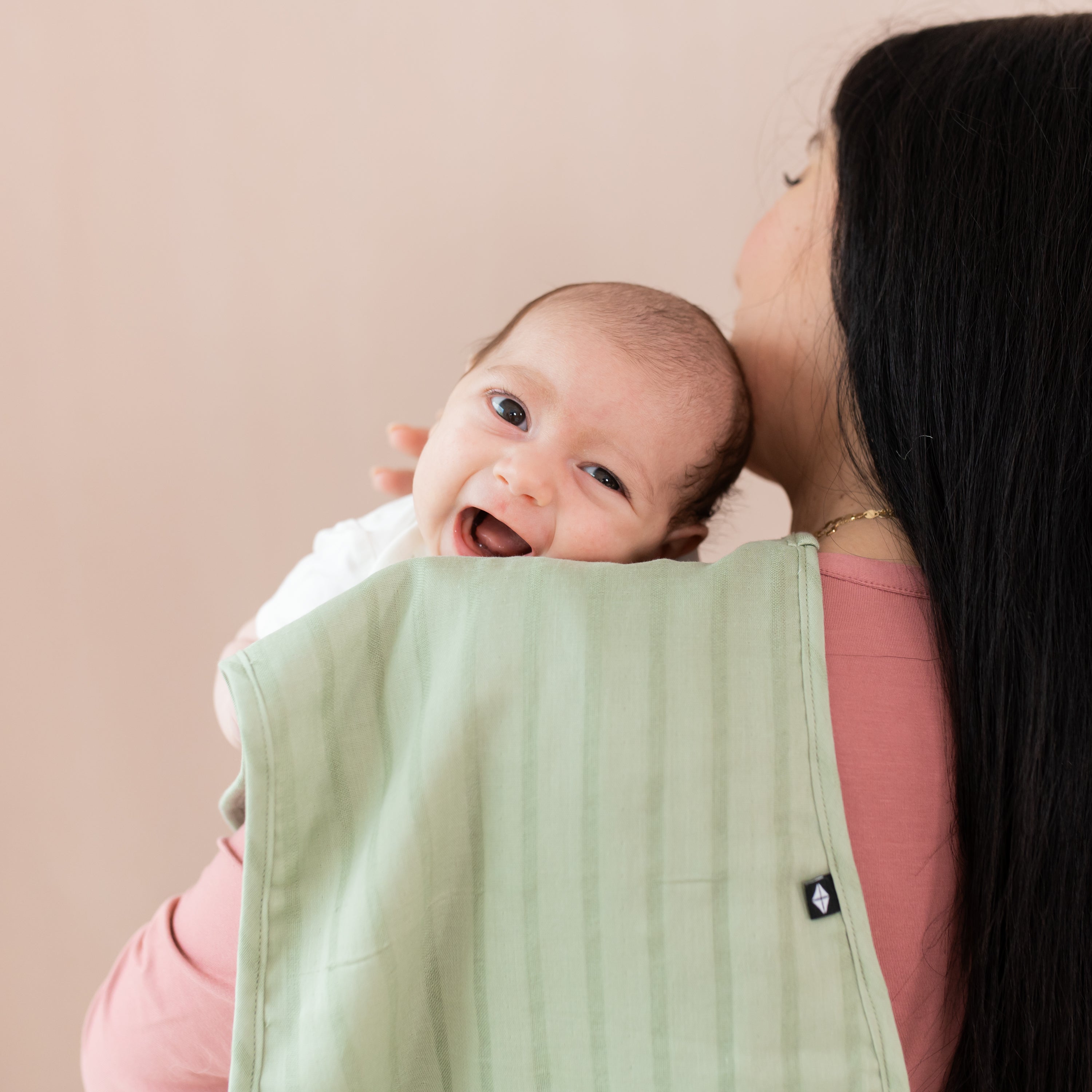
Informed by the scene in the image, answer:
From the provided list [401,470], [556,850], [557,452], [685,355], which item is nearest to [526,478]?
[557,452]

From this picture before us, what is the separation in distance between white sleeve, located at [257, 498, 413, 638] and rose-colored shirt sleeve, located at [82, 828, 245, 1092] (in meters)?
0.34

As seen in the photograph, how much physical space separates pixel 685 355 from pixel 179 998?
73cm

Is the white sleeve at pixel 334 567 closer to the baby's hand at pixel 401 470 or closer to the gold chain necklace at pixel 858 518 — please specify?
the baby's hand at pixel 401 470

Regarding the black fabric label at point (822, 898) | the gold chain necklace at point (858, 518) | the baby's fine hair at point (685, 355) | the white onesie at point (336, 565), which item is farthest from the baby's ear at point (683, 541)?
the black fabric label at point (822, 898)

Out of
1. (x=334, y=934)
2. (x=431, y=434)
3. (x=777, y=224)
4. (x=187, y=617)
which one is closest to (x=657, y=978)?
(x=334, y=934)

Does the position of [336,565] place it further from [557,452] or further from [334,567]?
[557,452]

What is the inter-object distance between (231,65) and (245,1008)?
3.70 ft

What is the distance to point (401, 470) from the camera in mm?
1242

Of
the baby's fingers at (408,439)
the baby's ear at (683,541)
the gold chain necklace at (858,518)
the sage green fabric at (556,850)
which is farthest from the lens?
the baby's fingers at (408,439)

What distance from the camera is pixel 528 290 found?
1.39 meters

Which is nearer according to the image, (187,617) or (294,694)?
(294,694)

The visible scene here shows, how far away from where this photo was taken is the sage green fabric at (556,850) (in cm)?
65

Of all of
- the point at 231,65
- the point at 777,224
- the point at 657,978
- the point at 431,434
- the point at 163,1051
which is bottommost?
the point at 163,1051

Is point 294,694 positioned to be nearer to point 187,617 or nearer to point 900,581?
point 900,581
